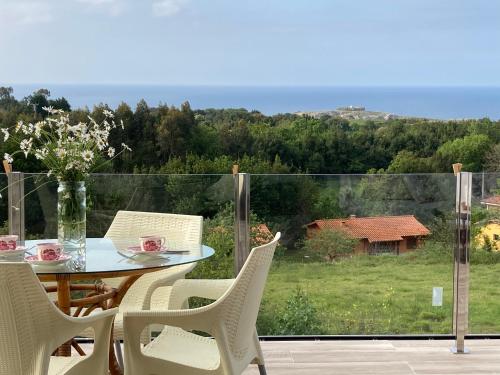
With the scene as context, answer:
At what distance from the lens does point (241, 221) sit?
4.34 meters

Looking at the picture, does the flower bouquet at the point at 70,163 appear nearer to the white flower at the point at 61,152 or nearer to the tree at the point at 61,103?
the white flower at the point at 61,152

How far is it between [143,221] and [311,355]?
1.18 meters

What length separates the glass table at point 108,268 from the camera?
270 cm

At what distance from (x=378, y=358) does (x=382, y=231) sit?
0.78 m

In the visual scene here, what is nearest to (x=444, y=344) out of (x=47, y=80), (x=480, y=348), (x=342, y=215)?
(x=480, y=348)

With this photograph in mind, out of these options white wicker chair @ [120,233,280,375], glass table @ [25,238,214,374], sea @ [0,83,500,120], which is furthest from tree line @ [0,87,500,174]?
white wicker chair @ [120,233,280,375]

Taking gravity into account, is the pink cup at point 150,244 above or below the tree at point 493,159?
above

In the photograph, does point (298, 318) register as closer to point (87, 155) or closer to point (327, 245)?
point (327, 245)

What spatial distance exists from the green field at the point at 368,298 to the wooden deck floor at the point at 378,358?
5.2 inches

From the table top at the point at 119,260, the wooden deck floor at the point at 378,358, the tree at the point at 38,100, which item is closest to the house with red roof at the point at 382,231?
the wooden deck floor at the point at 378,358

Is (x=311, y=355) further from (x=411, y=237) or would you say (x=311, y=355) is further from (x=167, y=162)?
(x=167, y=162)

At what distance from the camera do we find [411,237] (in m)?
4.42

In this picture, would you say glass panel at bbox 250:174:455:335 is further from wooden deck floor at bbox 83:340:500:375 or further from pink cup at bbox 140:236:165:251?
pink cup at bbox 140:236:165:251

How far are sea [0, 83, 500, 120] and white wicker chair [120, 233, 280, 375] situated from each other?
12717 mm
